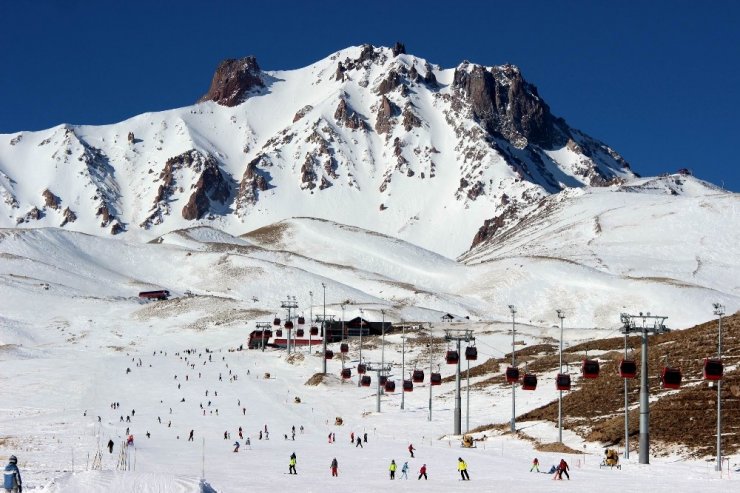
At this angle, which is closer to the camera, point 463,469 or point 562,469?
Answer: point 562,469

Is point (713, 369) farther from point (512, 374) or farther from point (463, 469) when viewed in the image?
point (512, 374)

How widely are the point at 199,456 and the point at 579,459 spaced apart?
75.3 ft

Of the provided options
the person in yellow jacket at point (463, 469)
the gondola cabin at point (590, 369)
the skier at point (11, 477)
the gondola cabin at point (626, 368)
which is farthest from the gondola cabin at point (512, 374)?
the skier at point (11, 477)

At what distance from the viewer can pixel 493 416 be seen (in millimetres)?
88188

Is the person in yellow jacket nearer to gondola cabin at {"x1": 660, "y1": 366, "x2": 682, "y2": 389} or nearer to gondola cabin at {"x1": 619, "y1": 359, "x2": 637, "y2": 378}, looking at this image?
gondola cabin at {"x1": 660, "y1": 366, "x2": 682, "y2": 389}

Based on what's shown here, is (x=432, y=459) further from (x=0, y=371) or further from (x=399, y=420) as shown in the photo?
(x=0, y=371)

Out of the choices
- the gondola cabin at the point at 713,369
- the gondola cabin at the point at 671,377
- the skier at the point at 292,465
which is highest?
the gondola cabin at the point at 713,369

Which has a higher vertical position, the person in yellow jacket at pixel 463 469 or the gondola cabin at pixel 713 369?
the gondola cabin at pixel 713 369

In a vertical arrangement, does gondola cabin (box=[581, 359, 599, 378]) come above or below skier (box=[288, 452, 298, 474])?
above

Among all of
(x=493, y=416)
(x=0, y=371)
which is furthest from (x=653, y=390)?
(x=0, y=371)

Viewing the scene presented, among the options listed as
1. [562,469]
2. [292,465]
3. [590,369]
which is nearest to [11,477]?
[292,465]

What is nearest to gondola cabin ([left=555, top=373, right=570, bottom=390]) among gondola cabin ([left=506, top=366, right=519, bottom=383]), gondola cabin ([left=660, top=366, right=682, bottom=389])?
gondola cabin ([left=506, top=366, right=519, bottom=383])

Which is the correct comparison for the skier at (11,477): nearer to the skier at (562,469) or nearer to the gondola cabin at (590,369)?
the skier at (562,469)

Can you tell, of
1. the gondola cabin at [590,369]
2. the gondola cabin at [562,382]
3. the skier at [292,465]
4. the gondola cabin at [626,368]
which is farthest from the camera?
the gondola cabin at [562,382]
